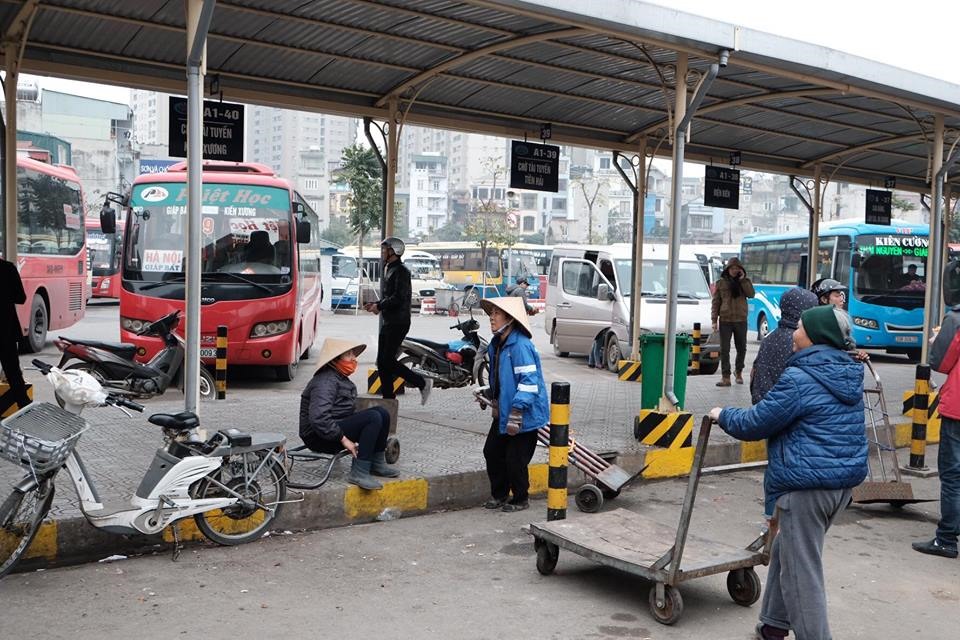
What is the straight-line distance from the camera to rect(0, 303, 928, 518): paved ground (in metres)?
7.50

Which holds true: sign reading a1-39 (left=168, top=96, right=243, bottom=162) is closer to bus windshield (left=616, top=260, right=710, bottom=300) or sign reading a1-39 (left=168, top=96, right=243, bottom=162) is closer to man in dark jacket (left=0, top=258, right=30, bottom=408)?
man in dark jacket (left=0, top=258, right=30, bottom=408)

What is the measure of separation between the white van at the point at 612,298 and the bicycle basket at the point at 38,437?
37.6 ft

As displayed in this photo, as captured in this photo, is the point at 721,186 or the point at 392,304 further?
the point at 721,186

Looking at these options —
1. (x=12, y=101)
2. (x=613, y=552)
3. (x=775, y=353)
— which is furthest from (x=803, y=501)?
(x=12, y=101)

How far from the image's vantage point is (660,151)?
15.6m

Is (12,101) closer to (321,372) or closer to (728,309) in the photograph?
(321,372)

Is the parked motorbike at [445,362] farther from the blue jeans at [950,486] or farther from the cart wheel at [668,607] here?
the cart wheel at [668,607]

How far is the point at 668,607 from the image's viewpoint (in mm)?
4902

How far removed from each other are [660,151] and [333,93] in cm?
618

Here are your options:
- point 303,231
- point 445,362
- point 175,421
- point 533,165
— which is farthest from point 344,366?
point 533,165

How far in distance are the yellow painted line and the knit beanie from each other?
3.61m

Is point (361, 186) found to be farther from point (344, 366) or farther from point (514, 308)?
point (344, 366)

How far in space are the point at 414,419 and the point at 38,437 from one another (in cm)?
552

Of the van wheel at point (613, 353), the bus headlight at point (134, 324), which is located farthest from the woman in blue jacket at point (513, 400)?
the van wheel at point (613, 353)
